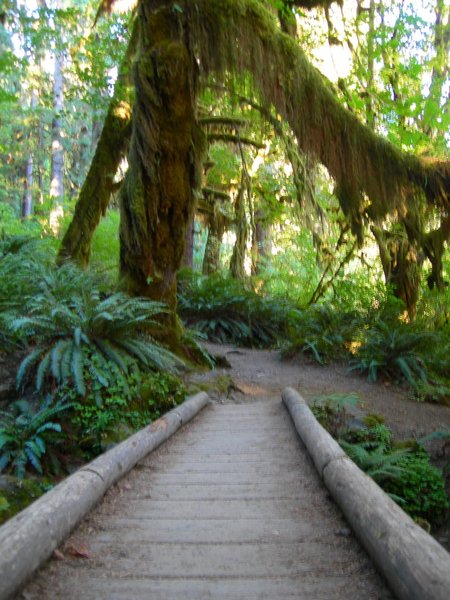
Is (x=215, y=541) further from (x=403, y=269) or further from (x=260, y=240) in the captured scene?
(x=260, y=240)

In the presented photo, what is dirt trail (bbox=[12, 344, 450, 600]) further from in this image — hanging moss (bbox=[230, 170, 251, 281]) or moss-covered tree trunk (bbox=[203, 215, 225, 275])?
moss-covered tree trunk (bbox=[203, 215, 225, 275])

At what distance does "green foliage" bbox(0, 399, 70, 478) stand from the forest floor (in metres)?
3.05

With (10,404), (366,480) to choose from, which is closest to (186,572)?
(366,480)

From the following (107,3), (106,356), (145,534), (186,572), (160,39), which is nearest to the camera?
(186,572)

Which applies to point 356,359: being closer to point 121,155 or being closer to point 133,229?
point 133,229

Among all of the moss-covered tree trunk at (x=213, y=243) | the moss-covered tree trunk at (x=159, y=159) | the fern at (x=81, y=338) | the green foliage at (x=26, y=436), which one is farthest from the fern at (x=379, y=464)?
the moss-covered tree trunk at (x=213, y=243)

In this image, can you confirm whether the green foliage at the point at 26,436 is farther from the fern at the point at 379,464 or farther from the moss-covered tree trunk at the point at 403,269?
the moss-covered tree trunk at the point at 403,269

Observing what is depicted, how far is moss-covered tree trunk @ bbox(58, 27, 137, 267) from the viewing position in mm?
10961

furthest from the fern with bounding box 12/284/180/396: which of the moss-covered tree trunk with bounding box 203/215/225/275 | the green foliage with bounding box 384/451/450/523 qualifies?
the moss-covered tree trunk with bounding box 203/215/225/275

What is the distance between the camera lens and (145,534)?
9.40ft

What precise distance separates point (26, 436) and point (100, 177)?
7.47 meters

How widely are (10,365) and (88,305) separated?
Answer: 1.16 m

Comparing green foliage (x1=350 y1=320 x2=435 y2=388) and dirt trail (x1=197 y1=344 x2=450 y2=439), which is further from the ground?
green foliage (x1=350 y1=320 x2=435 y2=388)

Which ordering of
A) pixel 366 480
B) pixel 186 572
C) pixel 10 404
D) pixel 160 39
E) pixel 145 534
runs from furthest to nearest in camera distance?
1. pixel 160 39
2. pixel 10 404
3. pixel 366 480
4. pixel 145 534
5. pixel 186 572
